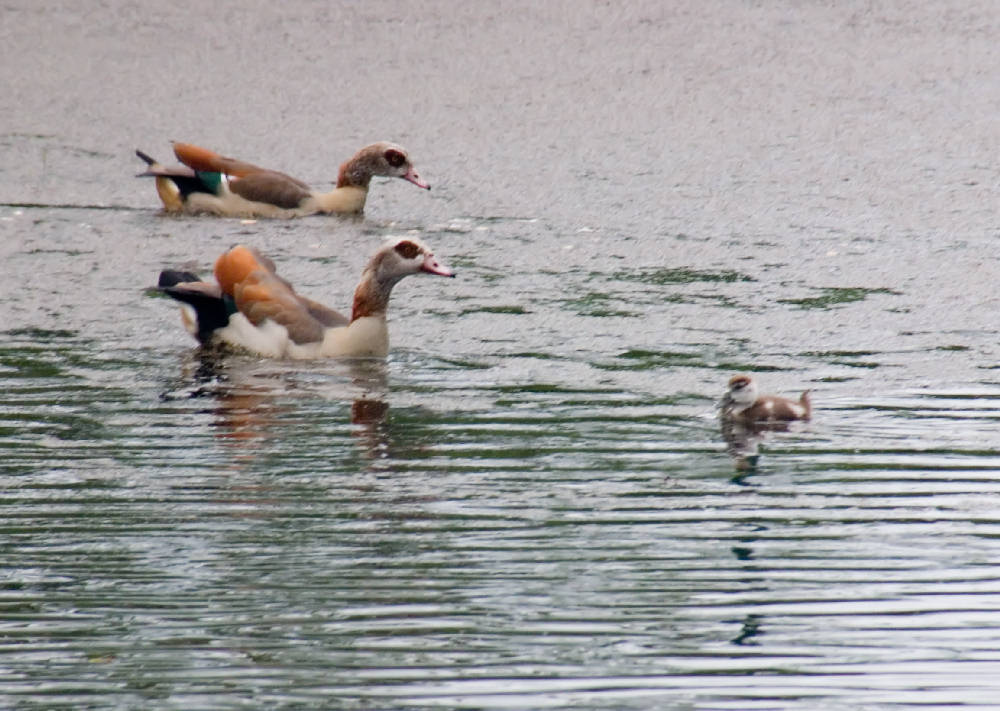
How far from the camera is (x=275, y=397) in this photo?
7641mm

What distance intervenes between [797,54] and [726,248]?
16.8ft

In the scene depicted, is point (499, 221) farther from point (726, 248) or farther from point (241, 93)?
point (241, 93)

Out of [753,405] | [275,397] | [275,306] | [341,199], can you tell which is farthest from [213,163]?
[753,405]

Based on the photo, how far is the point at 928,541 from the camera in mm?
5465

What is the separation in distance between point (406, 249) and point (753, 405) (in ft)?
7.85

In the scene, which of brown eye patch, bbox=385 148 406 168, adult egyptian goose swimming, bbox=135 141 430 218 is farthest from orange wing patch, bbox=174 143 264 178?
brown eye patch, bbox=385 148 406 168

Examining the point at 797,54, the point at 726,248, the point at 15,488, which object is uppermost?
the point at 797,54

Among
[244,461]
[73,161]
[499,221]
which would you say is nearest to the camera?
[244,461]

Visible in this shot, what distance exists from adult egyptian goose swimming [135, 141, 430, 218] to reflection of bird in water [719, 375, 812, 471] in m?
5.00

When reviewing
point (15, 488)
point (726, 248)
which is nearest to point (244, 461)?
point (15, 488)

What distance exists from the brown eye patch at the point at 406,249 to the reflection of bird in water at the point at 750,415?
2179mm

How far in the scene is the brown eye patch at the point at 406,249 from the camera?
882 cm

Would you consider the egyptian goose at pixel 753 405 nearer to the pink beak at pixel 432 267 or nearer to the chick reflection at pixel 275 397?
the chick reflection at pixel 275 397

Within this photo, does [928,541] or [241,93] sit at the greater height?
[241,93]
